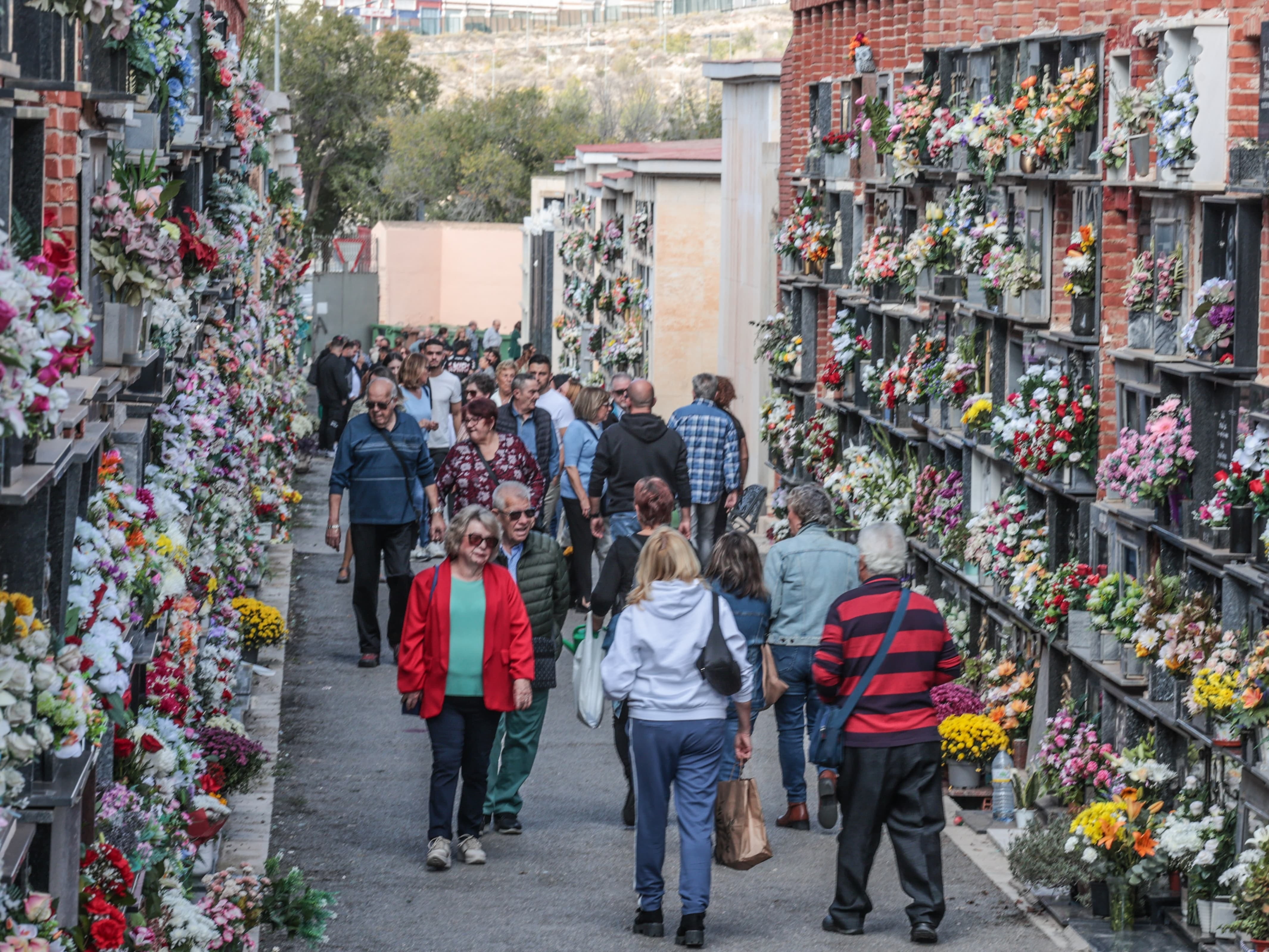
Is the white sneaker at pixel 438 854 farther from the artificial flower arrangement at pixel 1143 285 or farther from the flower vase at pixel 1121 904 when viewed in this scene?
the artificial flower arrangement at pixel 1143 285

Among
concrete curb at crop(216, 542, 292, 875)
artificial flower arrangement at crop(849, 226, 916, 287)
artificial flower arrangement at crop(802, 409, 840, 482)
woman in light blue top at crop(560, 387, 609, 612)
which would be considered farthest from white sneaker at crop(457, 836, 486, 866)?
artificial flower arrangement at crop(802, 409, 840, 482)

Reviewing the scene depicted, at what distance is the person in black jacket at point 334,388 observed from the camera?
2614cm

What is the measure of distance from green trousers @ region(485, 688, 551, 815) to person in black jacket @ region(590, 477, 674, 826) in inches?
17.0

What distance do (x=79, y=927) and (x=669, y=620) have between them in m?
3.52

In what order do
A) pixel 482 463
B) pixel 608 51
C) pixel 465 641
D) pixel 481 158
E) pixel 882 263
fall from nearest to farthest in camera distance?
1. pixel 465 641
2. pixel 482 463
3. pixel 882 263
4. pixel 481 158
5. pixel 608 51

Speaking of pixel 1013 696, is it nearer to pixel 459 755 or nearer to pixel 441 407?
pixel 459 755

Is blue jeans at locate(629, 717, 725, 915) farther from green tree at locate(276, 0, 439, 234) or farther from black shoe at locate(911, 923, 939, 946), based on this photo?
green tree at locate(276, 0, 439, 234)

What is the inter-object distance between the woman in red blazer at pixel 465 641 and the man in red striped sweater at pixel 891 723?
1.56 m

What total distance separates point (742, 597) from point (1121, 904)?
2.45 metres

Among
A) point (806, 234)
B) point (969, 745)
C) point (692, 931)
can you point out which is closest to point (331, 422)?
point (806, 234)

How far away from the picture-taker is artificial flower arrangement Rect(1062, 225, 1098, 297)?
10.8 metres

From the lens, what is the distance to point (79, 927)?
222 inches

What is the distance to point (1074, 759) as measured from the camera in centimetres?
1044

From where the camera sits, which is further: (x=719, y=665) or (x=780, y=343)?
(x=780, y=343)
